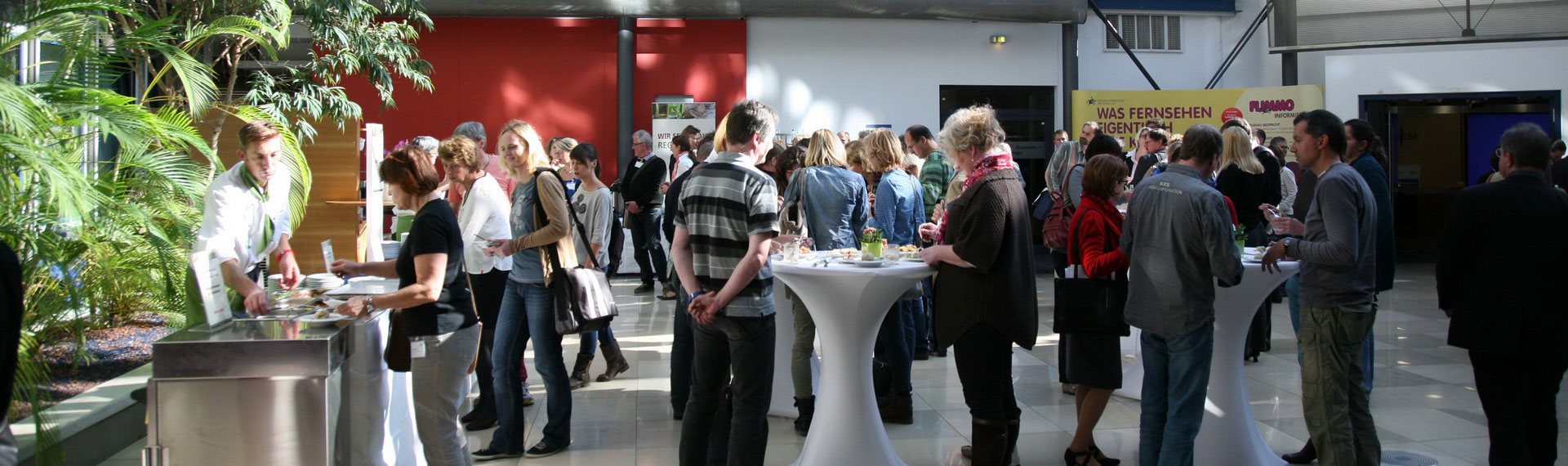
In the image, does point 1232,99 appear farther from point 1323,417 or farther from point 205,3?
point 205,3

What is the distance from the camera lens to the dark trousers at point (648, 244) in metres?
8.79

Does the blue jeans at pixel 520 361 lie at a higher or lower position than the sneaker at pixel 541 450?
higher

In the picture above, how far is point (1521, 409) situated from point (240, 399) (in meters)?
3.76

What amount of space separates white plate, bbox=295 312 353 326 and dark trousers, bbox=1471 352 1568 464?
3.50 meters

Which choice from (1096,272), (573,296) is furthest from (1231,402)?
(573,296)

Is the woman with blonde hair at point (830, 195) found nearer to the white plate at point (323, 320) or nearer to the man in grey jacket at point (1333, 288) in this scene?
the man in grey jacket at point (1333, 288)

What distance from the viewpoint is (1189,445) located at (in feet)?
11.3

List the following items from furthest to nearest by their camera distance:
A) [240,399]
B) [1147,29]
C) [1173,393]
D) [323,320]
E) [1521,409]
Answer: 1. [1147,29]
2. [1173,393]
3. [1521,409]
4. [323,320]
5. [240,399]

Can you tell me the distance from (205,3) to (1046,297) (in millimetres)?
6348

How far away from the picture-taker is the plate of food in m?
3.05

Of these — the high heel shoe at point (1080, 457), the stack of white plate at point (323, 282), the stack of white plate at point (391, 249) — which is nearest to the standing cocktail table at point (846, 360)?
the high heel shoe at point (1080, 457)

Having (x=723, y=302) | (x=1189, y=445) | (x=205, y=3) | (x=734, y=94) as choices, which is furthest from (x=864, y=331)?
(x=734, y=94)

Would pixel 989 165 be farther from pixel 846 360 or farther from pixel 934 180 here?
pixel 934 180

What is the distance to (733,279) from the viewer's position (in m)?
3.00
